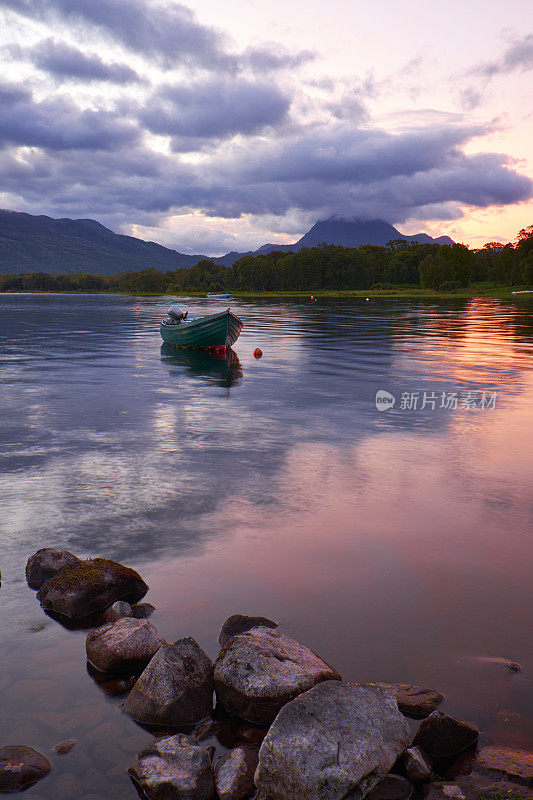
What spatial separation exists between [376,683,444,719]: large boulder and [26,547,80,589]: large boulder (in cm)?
563

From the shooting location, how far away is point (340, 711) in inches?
230

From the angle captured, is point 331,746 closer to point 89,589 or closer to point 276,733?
point 276,733

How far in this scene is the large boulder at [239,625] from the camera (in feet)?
26.2

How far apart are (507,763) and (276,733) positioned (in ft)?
8.06

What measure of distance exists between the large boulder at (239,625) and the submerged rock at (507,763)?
3.04m

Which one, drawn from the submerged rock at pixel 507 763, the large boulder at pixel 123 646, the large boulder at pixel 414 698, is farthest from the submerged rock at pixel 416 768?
the large boulder at pixel 123 646

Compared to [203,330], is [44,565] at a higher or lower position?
lower

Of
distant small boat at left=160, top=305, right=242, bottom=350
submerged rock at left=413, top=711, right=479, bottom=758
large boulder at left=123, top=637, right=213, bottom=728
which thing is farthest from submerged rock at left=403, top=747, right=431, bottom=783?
distant small boat at left=160, top=305, right=242, bottom=350


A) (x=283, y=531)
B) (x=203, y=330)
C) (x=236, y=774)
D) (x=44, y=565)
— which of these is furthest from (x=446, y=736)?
(x=203, y=330)

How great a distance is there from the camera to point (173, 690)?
6.83 m

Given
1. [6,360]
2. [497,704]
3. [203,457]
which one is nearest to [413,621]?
[497,704]

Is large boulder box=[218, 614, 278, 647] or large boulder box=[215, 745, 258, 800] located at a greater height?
large boulder box=[218, 614, 278, 647]

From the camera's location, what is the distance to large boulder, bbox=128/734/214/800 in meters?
5.68

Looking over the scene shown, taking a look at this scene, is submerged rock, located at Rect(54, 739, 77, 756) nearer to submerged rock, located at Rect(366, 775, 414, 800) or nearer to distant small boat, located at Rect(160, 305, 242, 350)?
submerged rock, located at Rect(366, 775, 414, 800)
